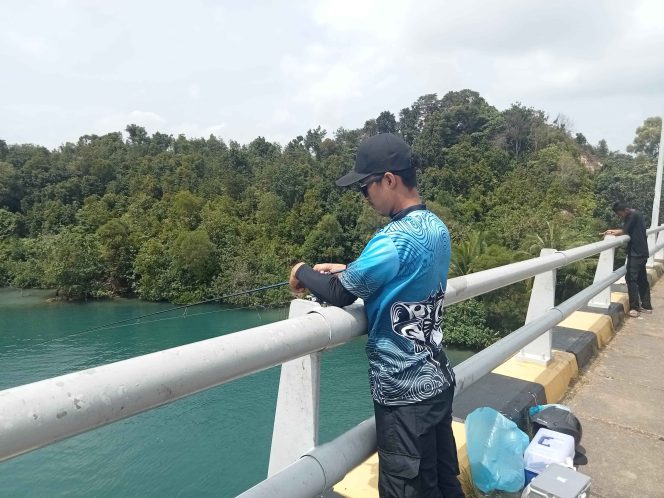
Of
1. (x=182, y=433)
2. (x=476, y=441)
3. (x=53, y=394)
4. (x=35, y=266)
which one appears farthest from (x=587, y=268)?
(x=35, y=266)

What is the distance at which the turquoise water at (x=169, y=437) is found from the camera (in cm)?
1595

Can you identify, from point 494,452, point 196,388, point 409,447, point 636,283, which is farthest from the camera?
point 636,283

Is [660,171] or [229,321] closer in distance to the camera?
[660,171]

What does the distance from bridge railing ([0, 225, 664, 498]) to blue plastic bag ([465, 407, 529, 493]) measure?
0.65m

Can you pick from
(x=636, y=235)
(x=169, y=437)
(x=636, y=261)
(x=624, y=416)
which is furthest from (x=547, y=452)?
(x=169, y=437)

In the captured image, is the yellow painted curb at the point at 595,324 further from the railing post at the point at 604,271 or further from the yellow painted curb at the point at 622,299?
the yellow painted curb at the point at 622,299

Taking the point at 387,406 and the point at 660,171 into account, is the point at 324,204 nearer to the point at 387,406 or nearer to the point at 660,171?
the point at 660,171

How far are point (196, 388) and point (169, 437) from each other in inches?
785

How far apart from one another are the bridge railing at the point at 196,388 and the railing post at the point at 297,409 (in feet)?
0.04

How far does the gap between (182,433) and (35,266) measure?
3515 cm

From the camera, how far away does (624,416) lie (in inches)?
115

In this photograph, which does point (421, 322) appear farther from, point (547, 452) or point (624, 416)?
point (624, 416)

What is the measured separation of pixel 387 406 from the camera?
1465 mm

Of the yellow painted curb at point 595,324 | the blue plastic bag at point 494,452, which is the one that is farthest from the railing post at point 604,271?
the blue plastic bag at point 494,452
